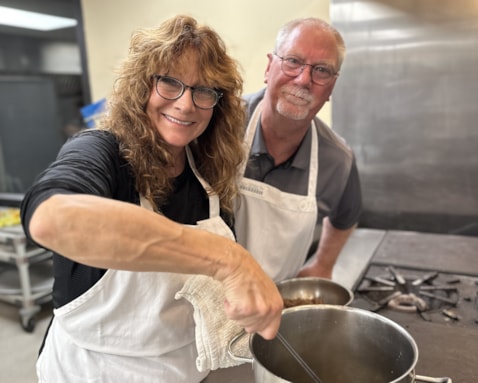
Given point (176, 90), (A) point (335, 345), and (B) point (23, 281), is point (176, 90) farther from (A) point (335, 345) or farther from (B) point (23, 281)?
(B) point (23, 281)

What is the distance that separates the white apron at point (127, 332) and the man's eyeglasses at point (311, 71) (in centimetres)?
53

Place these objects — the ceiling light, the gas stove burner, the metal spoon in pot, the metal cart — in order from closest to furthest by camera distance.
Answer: the metal spoon in pot
the gas stove burner
the metal cart
the ceiling light

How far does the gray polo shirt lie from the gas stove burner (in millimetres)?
198

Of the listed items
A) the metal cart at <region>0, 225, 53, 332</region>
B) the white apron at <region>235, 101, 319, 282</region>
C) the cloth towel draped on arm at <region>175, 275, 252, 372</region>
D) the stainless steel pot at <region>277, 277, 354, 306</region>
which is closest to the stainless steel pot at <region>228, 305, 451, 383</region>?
the cloth towel draped on arm at <region>175, 275, 252, 372</region>

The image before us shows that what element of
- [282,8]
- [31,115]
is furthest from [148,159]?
[31,115]

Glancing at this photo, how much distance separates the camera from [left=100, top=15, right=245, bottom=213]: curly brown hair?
684mm

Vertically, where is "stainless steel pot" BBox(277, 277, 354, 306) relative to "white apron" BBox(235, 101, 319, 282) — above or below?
below

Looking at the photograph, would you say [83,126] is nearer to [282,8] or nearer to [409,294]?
[282,8]

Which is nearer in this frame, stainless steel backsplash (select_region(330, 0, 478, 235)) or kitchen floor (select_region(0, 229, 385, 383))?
kitchen floor (select_region(0, 229, 385, 383))

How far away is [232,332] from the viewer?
2.40 feet

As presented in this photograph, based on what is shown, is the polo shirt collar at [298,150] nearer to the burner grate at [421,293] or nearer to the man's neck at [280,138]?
the man's neck at [280,138]

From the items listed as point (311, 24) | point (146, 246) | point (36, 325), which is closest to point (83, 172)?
point (146, 246)

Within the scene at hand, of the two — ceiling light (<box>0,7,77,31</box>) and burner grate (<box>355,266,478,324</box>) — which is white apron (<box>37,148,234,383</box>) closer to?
burner grate (<box>355,266,478,324</box>)

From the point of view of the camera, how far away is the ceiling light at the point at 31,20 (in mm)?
2497
